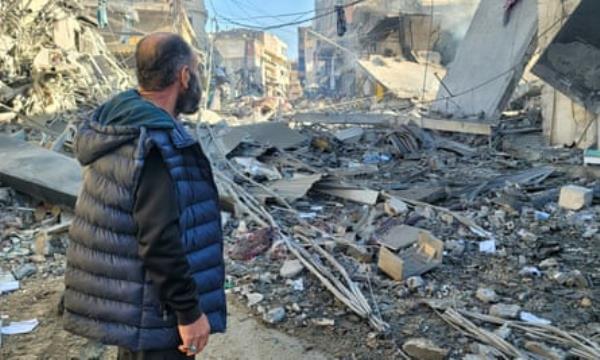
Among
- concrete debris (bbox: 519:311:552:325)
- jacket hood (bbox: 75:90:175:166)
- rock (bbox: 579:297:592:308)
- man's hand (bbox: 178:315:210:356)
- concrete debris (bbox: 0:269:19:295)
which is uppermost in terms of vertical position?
jacket hood (bbox: 75:90:175:166)

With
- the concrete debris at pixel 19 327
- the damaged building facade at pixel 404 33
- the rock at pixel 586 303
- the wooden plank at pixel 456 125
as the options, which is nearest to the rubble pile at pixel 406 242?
the rock at pixel 586 303

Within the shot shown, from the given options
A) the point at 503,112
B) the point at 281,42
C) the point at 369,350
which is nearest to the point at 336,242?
the point at 369,350

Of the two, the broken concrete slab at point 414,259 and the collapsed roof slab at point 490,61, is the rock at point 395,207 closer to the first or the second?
the broken concrete slab at point 414,259

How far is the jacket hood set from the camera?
4.61 ft

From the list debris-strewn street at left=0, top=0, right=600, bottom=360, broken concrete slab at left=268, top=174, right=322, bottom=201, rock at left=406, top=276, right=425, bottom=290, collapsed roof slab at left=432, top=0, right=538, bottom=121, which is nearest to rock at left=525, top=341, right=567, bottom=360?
A: debris-strewn street at left=0, top=0, right=600, bottom=360

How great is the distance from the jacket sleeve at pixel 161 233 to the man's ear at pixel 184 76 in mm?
242

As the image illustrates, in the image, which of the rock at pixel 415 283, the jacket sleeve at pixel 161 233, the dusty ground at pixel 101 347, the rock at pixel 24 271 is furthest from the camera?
the rock at pixel 24 271

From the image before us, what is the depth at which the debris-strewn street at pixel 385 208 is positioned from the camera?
3102mm

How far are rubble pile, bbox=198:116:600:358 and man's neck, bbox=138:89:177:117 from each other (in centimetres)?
200

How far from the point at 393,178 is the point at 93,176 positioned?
20.2ft

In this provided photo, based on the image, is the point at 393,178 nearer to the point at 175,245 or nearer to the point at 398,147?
the point at 398,147

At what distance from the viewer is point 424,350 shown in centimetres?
277

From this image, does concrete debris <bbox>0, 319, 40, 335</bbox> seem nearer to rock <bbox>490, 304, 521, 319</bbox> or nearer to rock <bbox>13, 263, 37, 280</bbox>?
rock <bbox>13, 263, 37, 280</bbox>

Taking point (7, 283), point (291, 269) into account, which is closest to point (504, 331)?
point (291, 269)
